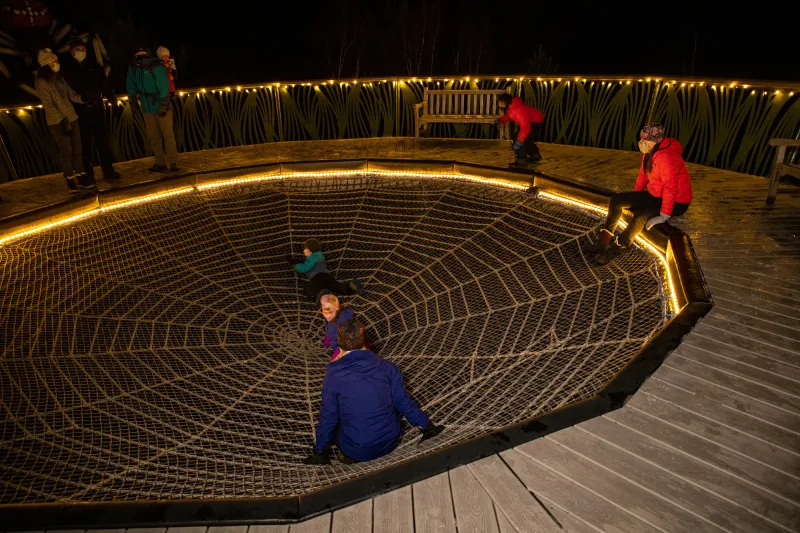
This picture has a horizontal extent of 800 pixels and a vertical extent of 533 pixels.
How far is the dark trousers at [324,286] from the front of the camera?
6.62m

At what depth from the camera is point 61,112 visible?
8156mm

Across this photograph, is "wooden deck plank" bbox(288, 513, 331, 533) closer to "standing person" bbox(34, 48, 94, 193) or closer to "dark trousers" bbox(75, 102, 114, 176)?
"standing person" bbox(34, 48, 94, 193)

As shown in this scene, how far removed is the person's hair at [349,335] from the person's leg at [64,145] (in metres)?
6.94

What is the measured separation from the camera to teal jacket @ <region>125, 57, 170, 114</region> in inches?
357

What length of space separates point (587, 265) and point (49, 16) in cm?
1415

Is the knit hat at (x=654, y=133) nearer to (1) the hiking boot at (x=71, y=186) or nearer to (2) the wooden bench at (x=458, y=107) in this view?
(2) the wooden bench at (x=458, y=107)

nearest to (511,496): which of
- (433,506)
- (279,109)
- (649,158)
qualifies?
(433,506)

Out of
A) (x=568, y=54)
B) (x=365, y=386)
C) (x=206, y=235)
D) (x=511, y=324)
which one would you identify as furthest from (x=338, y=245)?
(x=568, y=54)

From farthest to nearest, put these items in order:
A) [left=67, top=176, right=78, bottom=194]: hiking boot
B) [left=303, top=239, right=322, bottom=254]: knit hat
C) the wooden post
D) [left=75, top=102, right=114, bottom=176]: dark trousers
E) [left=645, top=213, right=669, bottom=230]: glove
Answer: the wooden post
[left=75, top=102, right=114, bottom=176]: dark trousers
[left=67, top=176, right=78, bottom=194]: hiking boot
[left=303, top=239, right=322, bottom=254]: knit hat
[left=645, top=213, right=669, bottom=230]: glove

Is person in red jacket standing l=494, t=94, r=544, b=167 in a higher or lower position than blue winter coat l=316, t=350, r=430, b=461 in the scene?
higher

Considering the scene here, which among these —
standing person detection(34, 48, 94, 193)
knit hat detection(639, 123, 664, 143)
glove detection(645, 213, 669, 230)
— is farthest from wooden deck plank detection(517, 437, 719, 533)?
standing person detection(34, 48, 94, 193)

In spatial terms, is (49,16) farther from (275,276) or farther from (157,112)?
(275,276)

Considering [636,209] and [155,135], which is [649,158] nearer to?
[636,209]

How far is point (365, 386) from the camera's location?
12.1ft
